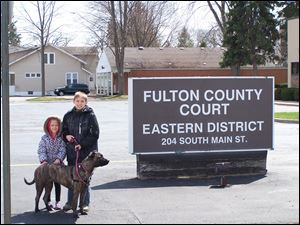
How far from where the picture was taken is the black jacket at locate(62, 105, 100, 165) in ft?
21.4

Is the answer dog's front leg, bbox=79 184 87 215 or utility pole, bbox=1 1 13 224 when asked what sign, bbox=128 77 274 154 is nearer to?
dog's front leg, bbox=79 184 87 215

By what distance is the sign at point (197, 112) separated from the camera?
8594mm

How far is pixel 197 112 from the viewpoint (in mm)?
8688

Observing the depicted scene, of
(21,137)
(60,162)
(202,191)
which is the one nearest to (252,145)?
(202,191)

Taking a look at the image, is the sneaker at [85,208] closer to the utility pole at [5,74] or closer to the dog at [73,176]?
the dog at [73,176]

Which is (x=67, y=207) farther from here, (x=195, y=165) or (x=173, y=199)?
(x=195, y=165)

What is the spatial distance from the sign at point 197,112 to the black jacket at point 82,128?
2.09 meters

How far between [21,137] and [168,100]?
881cm

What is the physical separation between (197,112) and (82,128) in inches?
105

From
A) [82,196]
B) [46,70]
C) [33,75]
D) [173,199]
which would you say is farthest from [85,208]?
[46,70]

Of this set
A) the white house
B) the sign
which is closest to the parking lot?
the sign

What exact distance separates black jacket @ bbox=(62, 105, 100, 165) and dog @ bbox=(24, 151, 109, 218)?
23cm

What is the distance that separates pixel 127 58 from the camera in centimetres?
5819

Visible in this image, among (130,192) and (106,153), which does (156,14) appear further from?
(106,153)
